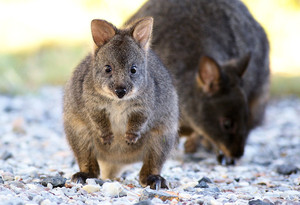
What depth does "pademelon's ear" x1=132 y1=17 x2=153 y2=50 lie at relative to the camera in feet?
15.5

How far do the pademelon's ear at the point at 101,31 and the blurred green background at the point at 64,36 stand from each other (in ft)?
21.0

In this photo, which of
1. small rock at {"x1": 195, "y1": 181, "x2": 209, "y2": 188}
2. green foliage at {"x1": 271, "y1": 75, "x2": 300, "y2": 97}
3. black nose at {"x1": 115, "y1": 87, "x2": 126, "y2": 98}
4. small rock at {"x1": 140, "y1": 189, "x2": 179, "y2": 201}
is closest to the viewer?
small rock at {"x1": 140, "y1": 189, "x2": 179, "y2": 201}

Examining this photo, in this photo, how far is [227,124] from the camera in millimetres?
6906

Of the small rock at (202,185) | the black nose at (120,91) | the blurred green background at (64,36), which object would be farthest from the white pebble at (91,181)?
the blurred green background at (64,36)

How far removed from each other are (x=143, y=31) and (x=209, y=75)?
246cm

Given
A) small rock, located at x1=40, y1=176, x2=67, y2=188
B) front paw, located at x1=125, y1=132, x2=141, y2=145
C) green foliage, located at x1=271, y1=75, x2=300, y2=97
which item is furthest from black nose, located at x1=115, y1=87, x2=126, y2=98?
green foliage, located at x1=271, y1=75, x2=300, y2=97

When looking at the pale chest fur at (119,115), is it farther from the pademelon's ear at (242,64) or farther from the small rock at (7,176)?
the pademelon's ear at (242,64)

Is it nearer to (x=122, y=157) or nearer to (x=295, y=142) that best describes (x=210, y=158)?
(x=295, y=142)

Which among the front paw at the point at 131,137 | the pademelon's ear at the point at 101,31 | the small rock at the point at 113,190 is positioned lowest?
the small rock at the point at 113,190

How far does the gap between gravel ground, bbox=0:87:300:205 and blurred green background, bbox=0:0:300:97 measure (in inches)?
60.1

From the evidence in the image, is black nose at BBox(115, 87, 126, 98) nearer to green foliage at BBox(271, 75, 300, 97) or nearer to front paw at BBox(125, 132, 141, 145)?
front paw at BBox(125, 132, 141, 145)

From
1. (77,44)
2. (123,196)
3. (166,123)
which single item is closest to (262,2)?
(77,44)

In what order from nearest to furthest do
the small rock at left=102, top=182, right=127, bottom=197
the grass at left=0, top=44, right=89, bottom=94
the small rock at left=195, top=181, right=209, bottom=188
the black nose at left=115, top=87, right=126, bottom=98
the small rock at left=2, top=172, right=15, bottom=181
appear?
the small rock at left=102, top=182, right=127, bottom=197, the black nose at left=115, top=87, right=126, bottom=98, the small rock at left=2, top=172, right=15, bottom=181, the small rock at left=195, top=181, right=209, bottom=188, the grass at left=0, top=44, right=89, bottom=94

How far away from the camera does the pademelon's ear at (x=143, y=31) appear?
4.73 meters
